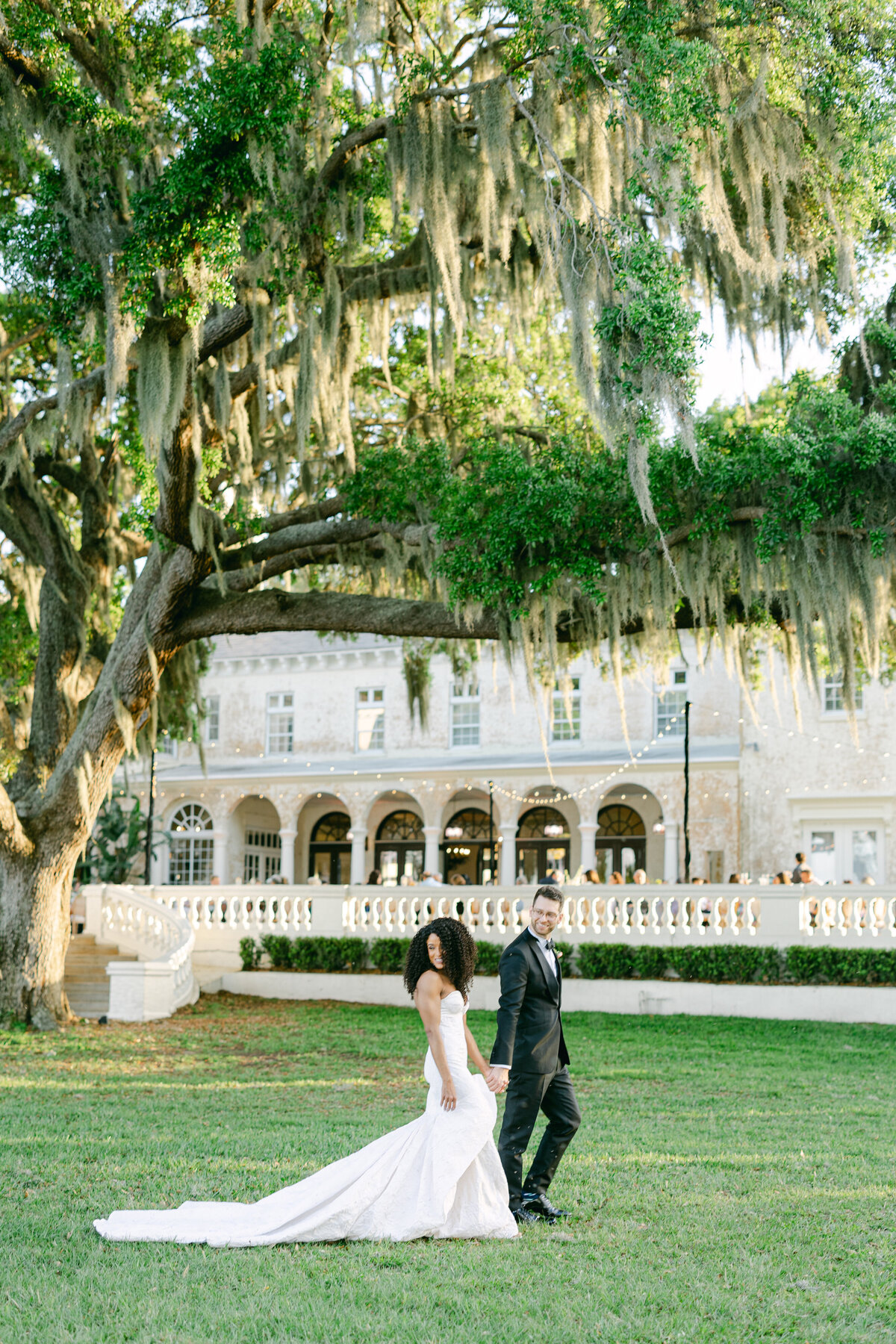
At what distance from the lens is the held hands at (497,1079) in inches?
205

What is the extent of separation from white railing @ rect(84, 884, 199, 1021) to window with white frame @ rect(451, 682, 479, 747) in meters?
12.2

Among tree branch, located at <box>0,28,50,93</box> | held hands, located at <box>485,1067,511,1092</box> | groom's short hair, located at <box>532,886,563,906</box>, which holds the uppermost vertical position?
tree branch, located at <box>0,28,50,93</box>

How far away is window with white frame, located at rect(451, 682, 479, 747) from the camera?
3028cm

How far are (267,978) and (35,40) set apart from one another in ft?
40.3

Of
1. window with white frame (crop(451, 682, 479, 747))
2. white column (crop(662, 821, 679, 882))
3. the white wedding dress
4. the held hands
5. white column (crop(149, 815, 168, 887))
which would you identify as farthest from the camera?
white column (crop(149, 815, 168, 887))

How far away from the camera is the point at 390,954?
17.7 m

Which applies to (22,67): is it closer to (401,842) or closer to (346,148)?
(346,148)

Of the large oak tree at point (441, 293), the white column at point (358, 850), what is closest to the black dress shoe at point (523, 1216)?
the large oak tree at point (441, 293)

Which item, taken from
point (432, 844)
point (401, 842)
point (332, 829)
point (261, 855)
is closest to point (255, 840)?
point (261, 855)

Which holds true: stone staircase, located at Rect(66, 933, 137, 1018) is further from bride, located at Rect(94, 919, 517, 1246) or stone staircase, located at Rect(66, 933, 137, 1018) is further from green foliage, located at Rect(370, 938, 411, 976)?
bride, located at Rect(94, 919, 517, 1246)

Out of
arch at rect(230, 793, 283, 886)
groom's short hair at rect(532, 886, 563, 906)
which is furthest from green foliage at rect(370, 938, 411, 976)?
arch at rect(230, 793, 283, 886)

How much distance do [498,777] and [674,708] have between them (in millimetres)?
4266

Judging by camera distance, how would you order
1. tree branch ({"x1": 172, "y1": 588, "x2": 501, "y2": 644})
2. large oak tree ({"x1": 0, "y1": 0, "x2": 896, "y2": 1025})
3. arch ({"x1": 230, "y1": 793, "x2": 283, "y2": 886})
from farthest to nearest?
arch ({"x1": 230, "y1": 793, "x2": 283, "y2": 886}) < tree branch ({"x1": 172, "y1": 588, "x2": 501, "y2": 644}) < large oak tree ({"x1": 0, "y1": 0, "x2": 896, "y2": 1025})

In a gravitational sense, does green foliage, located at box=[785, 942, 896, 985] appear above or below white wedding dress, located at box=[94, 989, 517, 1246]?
below
